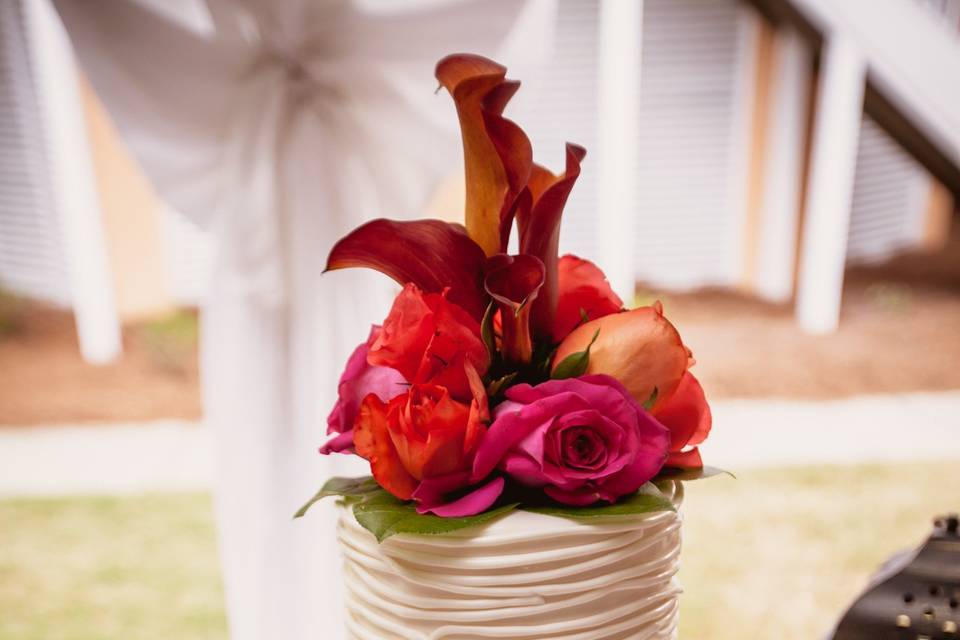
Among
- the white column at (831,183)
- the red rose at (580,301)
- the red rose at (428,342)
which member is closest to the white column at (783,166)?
the white column at (831,183)

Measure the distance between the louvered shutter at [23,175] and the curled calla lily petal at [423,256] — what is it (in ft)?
12.5

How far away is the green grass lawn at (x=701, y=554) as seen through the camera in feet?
6.29

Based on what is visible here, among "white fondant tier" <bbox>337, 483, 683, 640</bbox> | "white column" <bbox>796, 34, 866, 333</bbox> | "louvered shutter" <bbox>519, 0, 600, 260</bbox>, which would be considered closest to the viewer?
"white fondant tier" <bbox>337, 483, 683, 640</bbox>

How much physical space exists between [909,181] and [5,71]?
5.15 metres

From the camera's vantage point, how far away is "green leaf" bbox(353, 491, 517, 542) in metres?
0.47

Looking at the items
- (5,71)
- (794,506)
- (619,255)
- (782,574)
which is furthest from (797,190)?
Answer: (5,71)

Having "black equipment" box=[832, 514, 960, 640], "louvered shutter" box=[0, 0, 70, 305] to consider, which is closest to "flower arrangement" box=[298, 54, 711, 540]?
"black equipment" box=[832, 514, 960, 640]

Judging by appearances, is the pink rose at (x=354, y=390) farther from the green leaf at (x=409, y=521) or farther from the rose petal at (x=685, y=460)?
the rose petal at (x=685, y=460)

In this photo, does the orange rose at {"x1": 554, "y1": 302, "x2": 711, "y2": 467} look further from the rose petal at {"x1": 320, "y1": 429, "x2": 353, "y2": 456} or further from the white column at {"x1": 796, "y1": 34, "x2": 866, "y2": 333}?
the white column at {"x1": 796, "y1": 34, "x2": 866, "y2": 333}

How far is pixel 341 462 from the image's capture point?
1.21 metres

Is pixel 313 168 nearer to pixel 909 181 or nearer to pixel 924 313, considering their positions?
pixel 924 313

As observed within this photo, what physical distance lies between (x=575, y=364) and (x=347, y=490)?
173mm

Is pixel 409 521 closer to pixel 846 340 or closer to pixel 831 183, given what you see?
pixel 831 183

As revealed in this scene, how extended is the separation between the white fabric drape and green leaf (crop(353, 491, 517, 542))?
65cm
